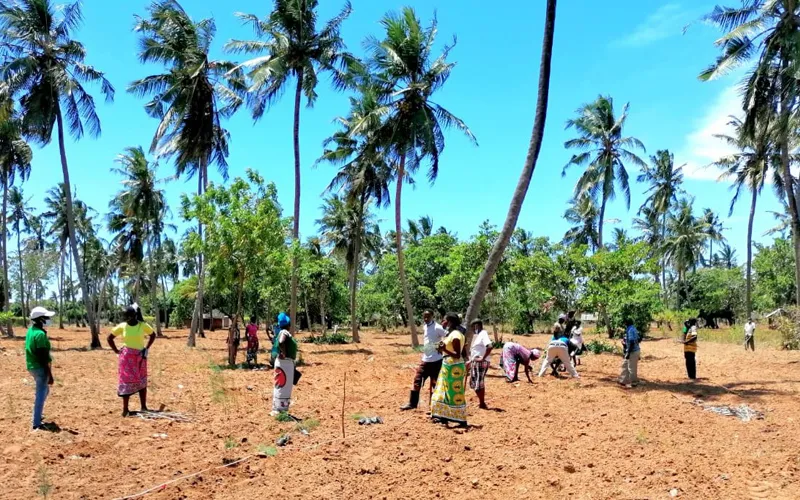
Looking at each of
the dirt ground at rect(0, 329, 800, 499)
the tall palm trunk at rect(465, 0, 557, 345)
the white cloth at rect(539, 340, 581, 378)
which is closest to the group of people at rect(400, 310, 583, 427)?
the dirt ground at rect(0, 329, 800, 499)

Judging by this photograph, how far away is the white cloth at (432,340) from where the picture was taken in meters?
8.49

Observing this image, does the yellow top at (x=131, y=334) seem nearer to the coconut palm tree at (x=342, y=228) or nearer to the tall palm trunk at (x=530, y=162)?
the tall palm trunk at (x=530, y=162)

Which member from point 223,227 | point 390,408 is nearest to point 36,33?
point 223,227

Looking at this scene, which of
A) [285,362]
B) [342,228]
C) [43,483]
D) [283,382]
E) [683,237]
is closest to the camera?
[43,483]

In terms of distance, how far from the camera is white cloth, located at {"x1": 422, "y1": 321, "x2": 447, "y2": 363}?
8492 mm

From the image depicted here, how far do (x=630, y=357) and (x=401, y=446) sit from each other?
7082 mm

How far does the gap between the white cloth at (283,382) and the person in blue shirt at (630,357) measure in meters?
7.03

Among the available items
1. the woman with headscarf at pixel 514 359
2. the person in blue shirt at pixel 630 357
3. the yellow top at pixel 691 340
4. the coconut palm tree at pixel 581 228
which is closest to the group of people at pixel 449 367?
the woman with headscarf at pixel 514 359

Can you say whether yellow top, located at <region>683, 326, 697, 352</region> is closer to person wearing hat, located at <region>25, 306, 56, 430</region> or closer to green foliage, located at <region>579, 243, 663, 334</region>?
green foliage, located at <region>579, 243, 663, 334</region>

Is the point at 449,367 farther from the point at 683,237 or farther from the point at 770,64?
the point at 683,237

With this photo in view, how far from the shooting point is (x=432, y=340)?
8.57m

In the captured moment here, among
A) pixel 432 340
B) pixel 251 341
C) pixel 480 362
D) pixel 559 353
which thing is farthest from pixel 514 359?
pixel 251 341

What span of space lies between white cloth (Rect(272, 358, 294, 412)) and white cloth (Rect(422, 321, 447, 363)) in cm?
202

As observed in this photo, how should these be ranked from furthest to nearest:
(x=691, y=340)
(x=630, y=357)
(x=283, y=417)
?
1. (x=691, y=340)
2. (x=630, y=357)
3. (x=283, y=417)
